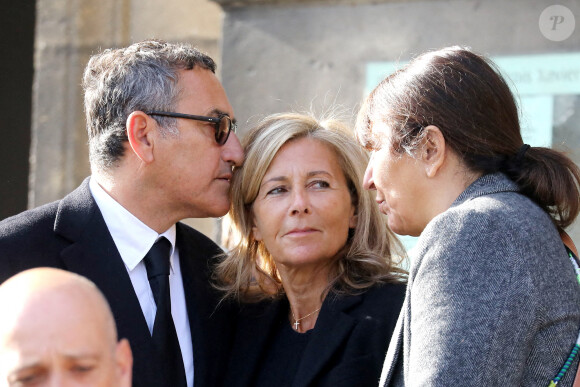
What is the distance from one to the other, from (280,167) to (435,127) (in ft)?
3.59

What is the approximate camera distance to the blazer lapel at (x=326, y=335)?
2979 millimetres

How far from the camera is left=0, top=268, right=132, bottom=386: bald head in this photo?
1.73 m

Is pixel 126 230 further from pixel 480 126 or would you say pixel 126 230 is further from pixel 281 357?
pixel 480 126

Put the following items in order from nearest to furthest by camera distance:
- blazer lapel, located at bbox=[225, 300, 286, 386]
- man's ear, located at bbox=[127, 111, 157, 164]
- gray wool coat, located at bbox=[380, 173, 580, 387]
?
gray wool coat, located at bbox=[380, 173, 580, 387]
blazer lapel, located at bbox=[225, 300, 286, 386]
man's ear, located at bbox=[127, 111, 157, 164]

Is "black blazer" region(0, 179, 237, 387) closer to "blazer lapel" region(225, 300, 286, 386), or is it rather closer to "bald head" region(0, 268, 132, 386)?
"blazer lapel" region(225, 300, 286, 386)

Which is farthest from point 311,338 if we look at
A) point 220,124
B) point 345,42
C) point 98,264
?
point 345,42

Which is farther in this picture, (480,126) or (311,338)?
(311,338)

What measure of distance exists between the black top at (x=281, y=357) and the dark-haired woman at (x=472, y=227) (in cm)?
78

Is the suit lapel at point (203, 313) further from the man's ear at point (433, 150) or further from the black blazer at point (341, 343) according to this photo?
the man's ear at point (433, 150)

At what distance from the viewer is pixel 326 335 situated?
120 inches

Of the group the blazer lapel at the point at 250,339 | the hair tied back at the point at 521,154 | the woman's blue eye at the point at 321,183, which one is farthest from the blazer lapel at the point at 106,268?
the hair tied back at the point at 521,154

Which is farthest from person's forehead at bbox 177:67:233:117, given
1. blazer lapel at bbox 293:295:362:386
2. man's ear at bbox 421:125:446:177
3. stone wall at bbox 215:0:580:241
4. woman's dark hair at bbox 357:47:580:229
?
stone wall at bbox 215:0:580:241

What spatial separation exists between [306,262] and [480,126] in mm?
1090

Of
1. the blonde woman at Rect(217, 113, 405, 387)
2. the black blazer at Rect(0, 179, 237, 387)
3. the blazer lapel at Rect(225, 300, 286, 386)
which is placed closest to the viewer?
the black blazer at Rect(0, 179, 237, 387)
